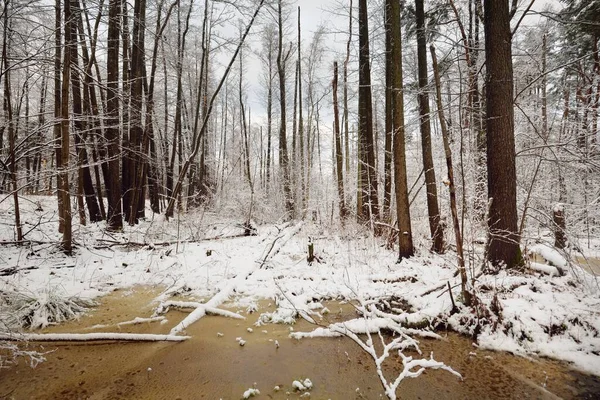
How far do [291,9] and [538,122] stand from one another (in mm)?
12535

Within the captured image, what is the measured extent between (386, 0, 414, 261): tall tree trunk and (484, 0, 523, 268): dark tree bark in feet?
5.65

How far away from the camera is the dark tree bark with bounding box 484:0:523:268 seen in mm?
4750

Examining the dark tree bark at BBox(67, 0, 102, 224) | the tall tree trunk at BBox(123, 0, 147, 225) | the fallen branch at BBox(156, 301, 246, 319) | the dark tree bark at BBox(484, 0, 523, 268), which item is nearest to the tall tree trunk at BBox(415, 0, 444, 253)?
the dark tree bark at BBox(484, 0, 523, 268)

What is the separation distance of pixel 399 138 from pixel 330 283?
3.47 metres

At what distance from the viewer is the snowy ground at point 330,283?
11.0 feet

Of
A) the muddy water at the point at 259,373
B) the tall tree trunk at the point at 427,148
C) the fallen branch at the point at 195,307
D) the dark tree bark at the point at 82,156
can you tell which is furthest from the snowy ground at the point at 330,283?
the dark tree bark at the point at 82,156

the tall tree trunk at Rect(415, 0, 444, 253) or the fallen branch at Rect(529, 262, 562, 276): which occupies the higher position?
the tall tree trunk at Rect(415, 0, 444, 253)

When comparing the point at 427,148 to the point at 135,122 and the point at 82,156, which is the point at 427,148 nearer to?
the point at 135,122

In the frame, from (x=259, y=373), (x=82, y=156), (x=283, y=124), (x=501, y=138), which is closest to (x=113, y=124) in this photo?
(x=82, y=156)

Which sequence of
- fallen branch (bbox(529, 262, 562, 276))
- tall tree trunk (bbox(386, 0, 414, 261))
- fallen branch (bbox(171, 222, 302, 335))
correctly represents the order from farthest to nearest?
tall tree trunk (bbox(386, 0, 414, 261)) → fallen branch (bbox(529, 262, 562, 276)) → fallen branch (bbox(171, 222, 302, 335))

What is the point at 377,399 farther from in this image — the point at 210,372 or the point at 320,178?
the point at 320,178

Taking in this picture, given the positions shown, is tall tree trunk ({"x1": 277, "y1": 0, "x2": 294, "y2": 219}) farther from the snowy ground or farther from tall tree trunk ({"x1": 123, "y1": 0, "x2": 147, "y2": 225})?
the snowy ground

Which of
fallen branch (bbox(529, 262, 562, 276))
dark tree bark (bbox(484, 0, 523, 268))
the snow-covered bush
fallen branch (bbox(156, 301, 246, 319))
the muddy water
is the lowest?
the muddy water

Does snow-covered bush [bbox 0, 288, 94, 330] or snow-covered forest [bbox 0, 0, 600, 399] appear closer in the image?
snow-covered forest [bbox 0, 0, 600, 399]
